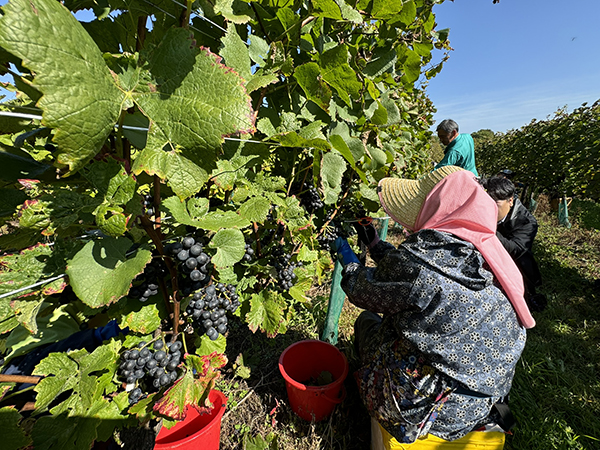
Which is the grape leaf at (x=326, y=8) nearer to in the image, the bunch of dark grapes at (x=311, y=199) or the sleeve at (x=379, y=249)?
the bunch of dark grapes at (x=311, y=199)

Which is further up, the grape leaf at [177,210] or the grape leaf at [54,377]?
the grape leaf at [177,210]

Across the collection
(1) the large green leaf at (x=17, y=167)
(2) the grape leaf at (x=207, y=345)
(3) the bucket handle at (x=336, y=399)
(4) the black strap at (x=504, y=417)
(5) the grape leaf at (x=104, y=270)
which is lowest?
(3) the bucket handle at (x=336, y=399)

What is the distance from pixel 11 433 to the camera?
2.55 feet

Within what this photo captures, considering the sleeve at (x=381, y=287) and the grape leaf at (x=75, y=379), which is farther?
the sleeve at (x=381, y=287)

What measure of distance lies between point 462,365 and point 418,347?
0.76 feet

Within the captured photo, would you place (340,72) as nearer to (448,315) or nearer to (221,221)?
(221,221)

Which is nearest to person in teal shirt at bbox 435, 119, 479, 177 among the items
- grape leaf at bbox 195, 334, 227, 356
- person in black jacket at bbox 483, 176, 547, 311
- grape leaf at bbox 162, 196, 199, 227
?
person in black jacket at bbox 483, 176, 547, 311

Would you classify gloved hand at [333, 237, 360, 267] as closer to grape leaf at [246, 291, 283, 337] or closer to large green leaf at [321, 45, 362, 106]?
grape leaf at [246, 291, 283, 337]

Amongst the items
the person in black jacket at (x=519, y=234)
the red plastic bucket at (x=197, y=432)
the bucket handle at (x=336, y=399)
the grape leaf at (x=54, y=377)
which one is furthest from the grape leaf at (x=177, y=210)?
the person in black jacket at (x=519, y=234)

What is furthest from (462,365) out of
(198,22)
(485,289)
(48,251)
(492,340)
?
(198,22)

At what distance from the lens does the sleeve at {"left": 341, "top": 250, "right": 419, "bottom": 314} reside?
1534 mm

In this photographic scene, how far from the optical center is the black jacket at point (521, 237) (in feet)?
10.00

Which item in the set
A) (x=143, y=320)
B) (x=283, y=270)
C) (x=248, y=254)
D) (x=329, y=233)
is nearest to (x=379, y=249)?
(x=329, y=233)

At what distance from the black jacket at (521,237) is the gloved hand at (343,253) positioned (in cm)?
194
